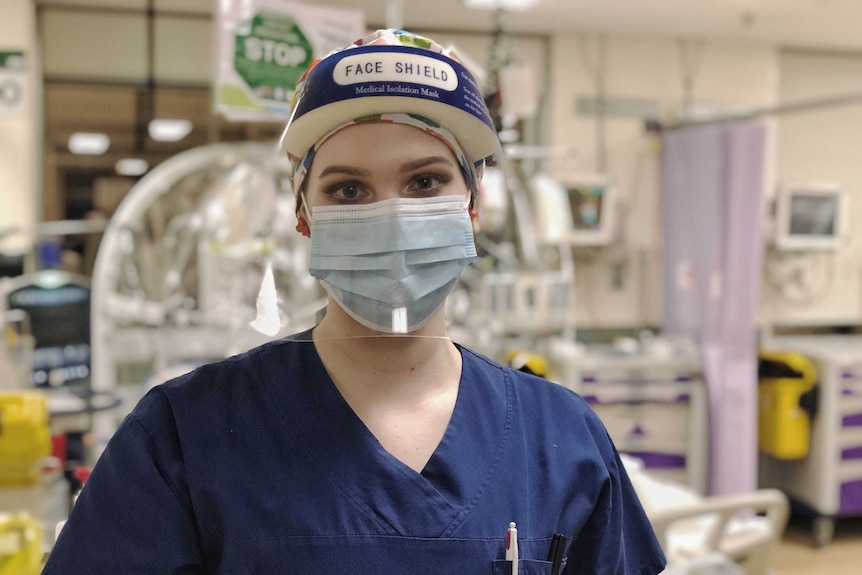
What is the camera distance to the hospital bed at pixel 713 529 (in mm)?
1867

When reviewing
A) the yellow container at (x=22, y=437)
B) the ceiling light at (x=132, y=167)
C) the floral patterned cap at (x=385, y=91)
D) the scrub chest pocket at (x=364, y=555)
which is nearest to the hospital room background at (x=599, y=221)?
the ceiling light at (x=132, y=167)

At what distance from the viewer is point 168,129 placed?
14.0ft

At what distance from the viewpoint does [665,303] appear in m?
4.45

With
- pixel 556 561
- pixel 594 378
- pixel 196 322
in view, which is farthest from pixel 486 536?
pixel 594 378

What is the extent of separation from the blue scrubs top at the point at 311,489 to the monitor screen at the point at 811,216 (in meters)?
3.84

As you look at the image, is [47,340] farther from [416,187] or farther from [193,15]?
[416,187]

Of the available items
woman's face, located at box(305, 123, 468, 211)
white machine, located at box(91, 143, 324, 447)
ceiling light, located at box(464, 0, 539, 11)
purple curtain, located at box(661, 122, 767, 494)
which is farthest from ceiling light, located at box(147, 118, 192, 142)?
woman's face, located at box(305, 123, 468, 211)

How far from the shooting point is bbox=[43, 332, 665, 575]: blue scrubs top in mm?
787

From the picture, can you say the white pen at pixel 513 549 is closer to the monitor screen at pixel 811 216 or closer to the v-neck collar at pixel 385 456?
the v-neck collar at pixel 385 456

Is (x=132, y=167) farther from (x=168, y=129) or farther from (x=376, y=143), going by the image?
(x=376, y=143)

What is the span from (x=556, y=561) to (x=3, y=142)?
12.2ft

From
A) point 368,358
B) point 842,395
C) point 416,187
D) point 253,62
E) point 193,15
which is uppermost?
point 193,15

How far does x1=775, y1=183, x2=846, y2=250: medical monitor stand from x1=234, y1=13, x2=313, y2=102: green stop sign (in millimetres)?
3463

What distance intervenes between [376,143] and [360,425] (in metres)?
0.31
